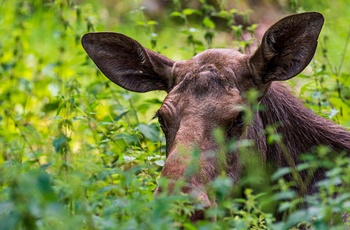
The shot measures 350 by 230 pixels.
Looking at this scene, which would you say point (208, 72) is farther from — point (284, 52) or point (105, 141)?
point (105, 141)

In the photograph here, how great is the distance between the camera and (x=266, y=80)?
654cm

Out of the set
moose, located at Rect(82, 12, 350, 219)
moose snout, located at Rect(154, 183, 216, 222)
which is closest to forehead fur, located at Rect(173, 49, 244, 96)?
moose, located at Rect(82, 12, 350, 219)

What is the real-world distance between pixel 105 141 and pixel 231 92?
120cm

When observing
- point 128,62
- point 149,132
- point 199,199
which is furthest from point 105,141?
point 199,199

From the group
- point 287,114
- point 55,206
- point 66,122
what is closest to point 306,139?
point 287,114

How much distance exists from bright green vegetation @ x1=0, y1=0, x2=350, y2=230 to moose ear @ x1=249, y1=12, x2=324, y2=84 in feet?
2.19

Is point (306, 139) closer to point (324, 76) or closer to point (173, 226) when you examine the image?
point (324, 76)

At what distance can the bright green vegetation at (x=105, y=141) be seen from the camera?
4.12 metres

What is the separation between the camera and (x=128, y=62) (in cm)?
717

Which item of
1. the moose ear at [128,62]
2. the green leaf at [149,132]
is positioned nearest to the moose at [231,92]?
the moose ear at [128,62]

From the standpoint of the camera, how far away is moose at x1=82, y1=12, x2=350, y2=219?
603 centimetres

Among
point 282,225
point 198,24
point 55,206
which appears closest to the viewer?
point 55,206

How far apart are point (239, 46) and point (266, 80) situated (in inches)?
72.5

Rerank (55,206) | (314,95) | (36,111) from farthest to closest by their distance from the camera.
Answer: (36,111), (314,95), (55,206)
